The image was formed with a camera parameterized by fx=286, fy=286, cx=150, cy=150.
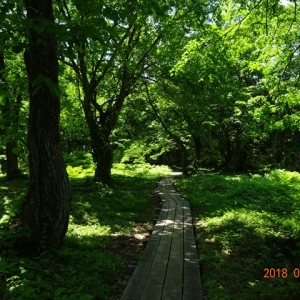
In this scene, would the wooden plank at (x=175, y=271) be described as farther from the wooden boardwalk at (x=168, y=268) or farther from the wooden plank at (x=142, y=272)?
the wooden plank at (x=142, y=272)

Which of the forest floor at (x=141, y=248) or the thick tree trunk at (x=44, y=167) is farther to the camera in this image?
the thick tree trunk at (x=44, y=167)

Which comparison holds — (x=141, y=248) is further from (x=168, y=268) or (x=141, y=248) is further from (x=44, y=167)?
(x=44, y=167)

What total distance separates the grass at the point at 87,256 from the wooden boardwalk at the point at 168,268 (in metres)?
0.33

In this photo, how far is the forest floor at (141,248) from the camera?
415 cm

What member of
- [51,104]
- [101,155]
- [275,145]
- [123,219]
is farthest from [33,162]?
[275,145]

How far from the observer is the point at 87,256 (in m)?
5.46

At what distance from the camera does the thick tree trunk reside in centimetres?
494

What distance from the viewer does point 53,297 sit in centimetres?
361

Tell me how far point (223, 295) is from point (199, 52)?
633 cm

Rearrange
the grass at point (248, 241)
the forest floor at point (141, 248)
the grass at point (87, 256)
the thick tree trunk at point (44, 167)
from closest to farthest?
the grass at point (87, 256) < the forest floor at point (141, 248) < the grass at point (248, 241) < the thick tree trunk at point (44, 167)
